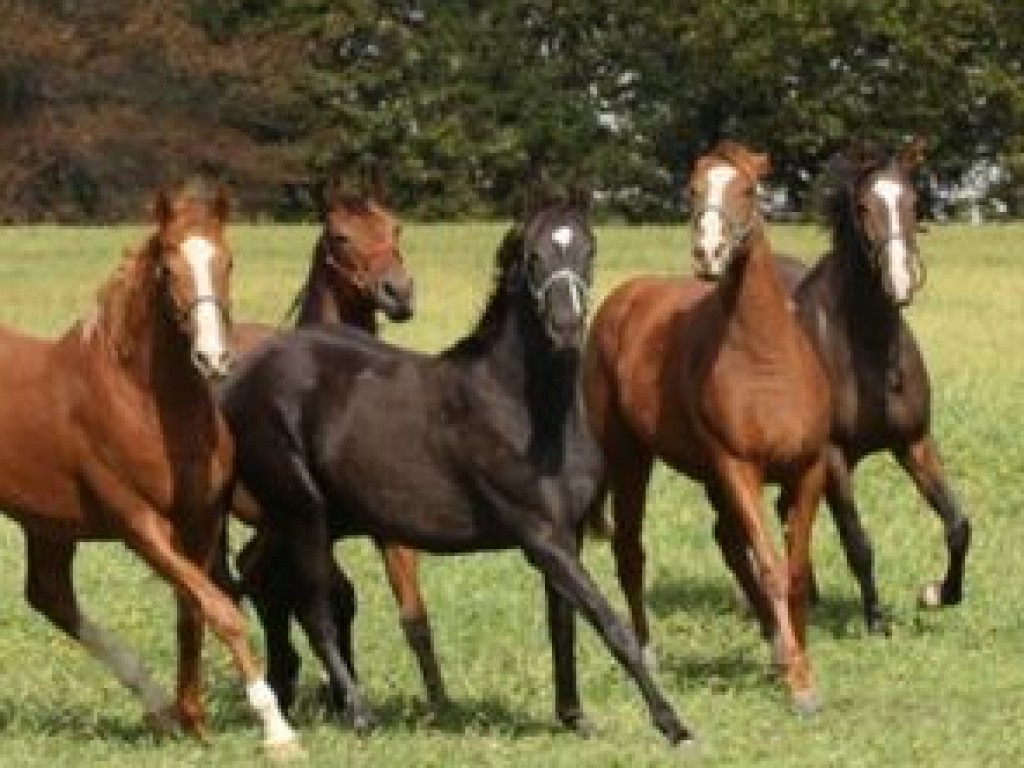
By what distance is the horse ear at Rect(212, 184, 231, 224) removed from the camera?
8414 mm

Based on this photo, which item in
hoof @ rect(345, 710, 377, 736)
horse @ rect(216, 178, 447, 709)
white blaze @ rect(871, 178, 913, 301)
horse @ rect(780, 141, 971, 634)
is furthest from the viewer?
horse @ rect(780, 141, 971, 634)

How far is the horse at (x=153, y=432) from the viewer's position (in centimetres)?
834

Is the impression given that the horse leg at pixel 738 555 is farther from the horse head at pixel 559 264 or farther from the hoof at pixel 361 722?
the horse head at pixel 559 264

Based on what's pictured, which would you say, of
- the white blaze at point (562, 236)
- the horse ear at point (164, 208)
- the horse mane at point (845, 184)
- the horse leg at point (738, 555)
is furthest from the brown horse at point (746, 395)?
the horse ear at point (164, 208)

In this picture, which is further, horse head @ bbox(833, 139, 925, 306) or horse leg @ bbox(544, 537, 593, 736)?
horse head @ bbox(833, 139, 925, 306)

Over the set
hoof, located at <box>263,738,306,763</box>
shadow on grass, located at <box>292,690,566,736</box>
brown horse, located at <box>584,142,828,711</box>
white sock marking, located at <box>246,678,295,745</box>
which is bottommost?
shadow on grass, located at <box>292,690,566,736</box>

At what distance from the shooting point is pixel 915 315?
2944 cm

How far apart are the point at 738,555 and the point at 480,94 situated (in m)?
46.3

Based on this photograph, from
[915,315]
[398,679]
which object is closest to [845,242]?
[398,679]

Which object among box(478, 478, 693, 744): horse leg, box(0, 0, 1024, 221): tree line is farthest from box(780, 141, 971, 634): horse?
box(0, 0, 1024, 221): tree line

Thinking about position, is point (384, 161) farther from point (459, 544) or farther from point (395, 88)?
point (459, 544)

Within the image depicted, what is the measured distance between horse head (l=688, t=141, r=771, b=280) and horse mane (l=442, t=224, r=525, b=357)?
1.20 metres

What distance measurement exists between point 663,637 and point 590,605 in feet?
11.2

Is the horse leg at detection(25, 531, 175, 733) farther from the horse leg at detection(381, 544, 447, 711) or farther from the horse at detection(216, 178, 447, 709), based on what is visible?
the horse at detection(216, 178, 447, 709)
